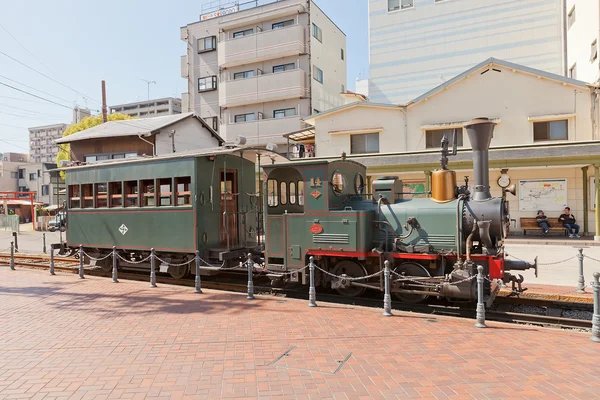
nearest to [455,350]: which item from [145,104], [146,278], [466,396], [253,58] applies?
[466,396]

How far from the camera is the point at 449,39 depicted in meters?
30.9

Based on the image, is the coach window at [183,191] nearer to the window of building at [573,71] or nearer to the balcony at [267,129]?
the balcony at [267,129]

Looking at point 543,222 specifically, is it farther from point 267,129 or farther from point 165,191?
point 267,129

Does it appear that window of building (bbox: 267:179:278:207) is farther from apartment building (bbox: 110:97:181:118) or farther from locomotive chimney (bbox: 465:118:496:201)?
apartment building (bbox: 110:97:181:118)

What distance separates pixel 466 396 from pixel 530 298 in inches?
202

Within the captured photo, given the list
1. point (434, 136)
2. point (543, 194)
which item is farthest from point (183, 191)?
point (543, 194)

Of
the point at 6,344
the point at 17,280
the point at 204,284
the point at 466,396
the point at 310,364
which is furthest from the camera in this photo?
the point at 17,280

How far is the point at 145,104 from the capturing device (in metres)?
83.1

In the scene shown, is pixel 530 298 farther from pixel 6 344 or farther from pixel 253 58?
pixel 253 58

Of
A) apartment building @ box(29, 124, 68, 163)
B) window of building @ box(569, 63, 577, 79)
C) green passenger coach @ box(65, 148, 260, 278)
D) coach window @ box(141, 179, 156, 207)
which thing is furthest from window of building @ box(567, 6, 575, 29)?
apartment building @ box(29, 124, 68, 163)

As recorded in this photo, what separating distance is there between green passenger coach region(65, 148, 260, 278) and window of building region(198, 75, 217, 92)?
22.4 meters

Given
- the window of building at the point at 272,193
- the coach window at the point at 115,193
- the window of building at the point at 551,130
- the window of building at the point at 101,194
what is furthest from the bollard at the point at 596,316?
the window of building at the point at 551,130

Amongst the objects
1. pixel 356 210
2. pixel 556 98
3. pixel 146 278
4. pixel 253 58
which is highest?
pixel 253 58

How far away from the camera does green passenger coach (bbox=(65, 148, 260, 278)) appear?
10.2 metres
